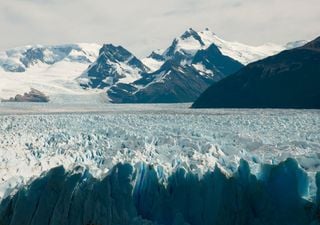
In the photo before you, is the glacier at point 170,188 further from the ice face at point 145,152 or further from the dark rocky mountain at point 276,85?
the dark rocky mountain at point 276,85

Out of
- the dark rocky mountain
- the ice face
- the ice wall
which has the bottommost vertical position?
the ice wall

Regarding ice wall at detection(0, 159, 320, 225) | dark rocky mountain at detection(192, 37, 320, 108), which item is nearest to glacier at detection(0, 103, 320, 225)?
ice wall at detection(0, 159, 320, 225)

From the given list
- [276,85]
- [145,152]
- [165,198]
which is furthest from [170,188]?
[276,85]

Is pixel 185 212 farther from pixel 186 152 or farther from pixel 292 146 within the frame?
pixel 292 146

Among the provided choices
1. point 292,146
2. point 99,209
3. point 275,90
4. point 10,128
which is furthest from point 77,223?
point 275,90

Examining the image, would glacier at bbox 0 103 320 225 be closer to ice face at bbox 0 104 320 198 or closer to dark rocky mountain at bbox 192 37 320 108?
ice face at bbox 0 104 320 198
